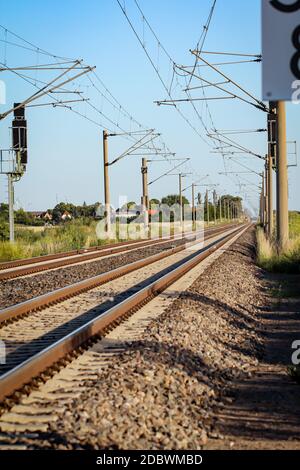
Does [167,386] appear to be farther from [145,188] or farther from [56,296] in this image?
[145,188]

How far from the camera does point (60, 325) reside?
11.4 meters

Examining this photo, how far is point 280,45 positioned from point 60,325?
25.4 ft

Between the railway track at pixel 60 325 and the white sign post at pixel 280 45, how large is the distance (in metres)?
3.93

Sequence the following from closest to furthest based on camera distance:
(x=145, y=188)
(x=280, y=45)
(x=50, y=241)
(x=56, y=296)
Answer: (x=280, y=45) < (x=56, y=296) < (x=50, y=241) < (x=145, y=188)

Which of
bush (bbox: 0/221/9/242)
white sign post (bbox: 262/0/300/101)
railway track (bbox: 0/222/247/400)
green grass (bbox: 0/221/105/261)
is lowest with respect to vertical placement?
railway track (bbox: 0/222/247/400)

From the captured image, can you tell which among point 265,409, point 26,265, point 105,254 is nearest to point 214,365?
point 265,409

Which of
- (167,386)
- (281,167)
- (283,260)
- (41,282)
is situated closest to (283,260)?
(283,260)

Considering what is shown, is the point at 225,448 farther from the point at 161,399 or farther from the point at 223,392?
the point at 223,392

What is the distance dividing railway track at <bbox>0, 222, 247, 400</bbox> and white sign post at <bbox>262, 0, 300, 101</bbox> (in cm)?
393

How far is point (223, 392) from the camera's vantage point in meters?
7.52

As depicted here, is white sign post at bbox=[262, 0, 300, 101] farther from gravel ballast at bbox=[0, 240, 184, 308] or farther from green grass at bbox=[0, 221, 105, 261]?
green grass at bbox=[0, 221, 105, 261]

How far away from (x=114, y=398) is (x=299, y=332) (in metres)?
6.01

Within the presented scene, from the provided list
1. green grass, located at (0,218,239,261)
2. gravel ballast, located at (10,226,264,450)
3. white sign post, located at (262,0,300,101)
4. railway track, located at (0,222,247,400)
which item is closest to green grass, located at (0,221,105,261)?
green grass, located at (0,218,239,261)

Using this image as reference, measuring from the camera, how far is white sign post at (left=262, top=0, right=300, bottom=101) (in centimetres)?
442
